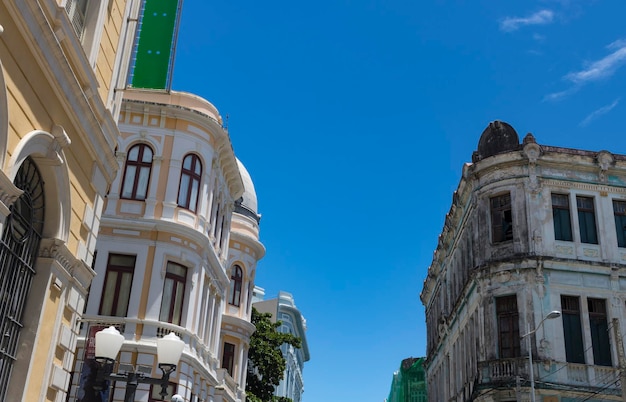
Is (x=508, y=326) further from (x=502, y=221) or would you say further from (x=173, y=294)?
(x=173, y=294)

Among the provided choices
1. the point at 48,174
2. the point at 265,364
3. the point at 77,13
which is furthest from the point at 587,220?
the point at 48,174

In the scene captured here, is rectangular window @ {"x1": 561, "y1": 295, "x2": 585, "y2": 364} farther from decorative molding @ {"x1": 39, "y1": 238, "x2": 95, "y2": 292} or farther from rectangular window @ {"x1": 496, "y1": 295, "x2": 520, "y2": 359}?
decorative molding @ {"x1": 39, "y1": 238, "x2": 95, "y2": 292}

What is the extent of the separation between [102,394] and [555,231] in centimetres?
2019

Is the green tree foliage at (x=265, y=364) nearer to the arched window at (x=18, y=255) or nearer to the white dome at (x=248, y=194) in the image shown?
the white dome at (x=248, y=194)

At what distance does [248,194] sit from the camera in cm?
4156

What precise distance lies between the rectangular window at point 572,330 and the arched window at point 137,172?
17693 millimetres

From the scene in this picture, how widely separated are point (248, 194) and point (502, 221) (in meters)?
16.3

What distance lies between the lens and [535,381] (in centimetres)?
2705

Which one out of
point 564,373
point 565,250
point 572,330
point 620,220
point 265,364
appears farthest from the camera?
point 265,364

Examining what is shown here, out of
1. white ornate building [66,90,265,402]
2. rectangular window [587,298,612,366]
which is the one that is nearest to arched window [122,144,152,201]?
white ornate building [66,90,265,402]

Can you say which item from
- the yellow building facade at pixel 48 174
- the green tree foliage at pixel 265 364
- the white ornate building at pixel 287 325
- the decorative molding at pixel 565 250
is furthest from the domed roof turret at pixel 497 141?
the white ornate building at pixel 287 325

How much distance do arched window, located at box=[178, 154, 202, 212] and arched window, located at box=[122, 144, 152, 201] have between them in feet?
4.18

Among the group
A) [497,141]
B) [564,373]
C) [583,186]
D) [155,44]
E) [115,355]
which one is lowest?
[115,355]

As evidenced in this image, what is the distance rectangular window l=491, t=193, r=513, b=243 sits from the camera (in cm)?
3083
